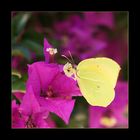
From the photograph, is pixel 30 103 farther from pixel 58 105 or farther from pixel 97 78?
pixel 97 78

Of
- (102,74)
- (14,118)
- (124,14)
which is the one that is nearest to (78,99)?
(102,74)

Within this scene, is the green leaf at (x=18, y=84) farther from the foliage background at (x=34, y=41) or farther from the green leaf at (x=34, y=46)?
the green leaf at (x=34, y=46)

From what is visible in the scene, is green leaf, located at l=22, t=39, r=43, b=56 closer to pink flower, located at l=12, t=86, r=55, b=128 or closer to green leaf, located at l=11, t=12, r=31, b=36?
green leaf, located at l=11, t=12, r=31, b=36

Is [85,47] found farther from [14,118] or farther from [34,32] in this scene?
[14,118]

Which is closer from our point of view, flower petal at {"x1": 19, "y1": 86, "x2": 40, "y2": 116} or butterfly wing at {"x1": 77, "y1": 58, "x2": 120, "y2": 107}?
flower petal at {"x1": 19, "y1": 86, "x2": 40, "y2": 116}

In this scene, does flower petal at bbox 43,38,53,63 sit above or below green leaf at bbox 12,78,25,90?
above

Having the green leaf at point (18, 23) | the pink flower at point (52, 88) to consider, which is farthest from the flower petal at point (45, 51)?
the green leaf at point (18, 23)

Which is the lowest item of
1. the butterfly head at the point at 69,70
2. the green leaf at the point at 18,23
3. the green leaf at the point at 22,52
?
the butterfly head at the point at 69,70

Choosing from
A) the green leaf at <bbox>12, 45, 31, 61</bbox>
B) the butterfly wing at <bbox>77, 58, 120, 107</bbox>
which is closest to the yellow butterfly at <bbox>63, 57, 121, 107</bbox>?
the butterfly wing at <bbox>77, 58, 120, 107</bbox>
